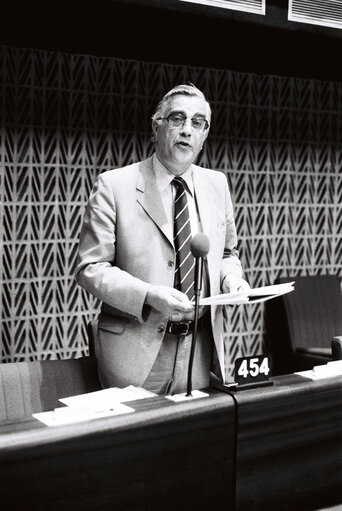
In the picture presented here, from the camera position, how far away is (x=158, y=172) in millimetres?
2818

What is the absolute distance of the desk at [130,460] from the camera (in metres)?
1.85

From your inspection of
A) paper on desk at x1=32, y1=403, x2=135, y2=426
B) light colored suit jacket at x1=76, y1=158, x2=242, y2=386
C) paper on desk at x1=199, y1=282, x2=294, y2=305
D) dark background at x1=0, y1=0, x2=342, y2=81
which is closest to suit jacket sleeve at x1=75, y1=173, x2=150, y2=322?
light colored suit jacket at x1=76, y1=158, x2=242, y2=386

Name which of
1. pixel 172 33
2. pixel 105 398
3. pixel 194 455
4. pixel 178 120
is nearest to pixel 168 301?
pixel 105 398

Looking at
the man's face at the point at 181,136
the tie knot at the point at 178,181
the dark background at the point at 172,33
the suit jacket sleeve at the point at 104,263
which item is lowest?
the suit jacket sleeve at the point at 104,263

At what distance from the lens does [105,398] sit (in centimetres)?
230

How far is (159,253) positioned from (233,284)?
0.97ft

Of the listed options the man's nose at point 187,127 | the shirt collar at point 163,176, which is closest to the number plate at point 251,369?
the shirt collar at point 163,176

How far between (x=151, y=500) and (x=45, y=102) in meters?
3.02

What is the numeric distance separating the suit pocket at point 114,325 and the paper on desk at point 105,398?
331 millimetres

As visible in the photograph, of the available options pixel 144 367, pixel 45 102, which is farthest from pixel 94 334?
pixel 45 102

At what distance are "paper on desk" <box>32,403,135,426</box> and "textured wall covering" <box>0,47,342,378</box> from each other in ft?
8.07

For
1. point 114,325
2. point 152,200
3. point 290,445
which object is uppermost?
point 152,200

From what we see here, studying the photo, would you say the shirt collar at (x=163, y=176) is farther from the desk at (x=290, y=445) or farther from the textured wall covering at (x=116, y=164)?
the textured wall covering at (x=116, y=164)

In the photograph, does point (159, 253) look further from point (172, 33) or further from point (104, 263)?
point (172, 33)
